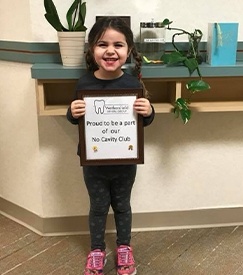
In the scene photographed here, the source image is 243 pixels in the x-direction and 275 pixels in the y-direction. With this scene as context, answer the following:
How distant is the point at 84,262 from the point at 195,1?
4.20 ft

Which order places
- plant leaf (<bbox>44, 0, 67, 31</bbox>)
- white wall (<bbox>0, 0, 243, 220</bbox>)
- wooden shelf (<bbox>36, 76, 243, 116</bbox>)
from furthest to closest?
white wall (<bbox>0, 0, 243, 220</bbox>) → wooden shelf (<bbox>36, 76, 243, 116</bbox>) → plant leaf (<bbox>44, 0, 67, 31</bbox>)

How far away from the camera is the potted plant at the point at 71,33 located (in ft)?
5.45

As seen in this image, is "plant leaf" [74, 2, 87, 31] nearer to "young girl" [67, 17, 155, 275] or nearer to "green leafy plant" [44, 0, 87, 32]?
"green leafy plant" [44, 0, 87, 32]

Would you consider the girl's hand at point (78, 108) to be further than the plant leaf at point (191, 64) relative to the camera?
No

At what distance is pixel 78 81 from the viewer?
1638 mm

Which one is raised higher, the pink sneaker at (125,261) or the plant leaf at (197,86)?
the plant leaf at (197,86)

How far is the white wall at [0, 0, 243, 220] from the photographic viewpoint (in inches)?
73.0

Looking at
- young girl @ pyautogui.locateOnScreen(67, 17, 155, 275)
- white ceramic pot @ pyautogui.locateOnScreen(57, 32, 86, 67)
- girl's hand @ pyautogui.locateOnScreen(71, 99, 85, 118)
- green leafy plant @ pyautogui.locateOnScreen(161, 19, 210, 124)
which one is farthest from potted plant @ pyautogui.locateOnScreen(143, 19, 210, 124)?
girl's hand @ pyautogui.locateOnScreen(71, 99, 85, 118)

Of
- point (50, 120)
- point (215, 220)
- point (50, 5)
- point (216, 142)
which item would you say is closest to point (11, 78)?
point (50, 120)

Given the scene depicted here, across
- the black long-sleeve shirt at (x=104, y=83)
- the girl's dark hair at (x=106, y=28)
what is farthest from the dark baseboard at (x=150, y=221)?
the girl's dark hair at (x=106, y=28)

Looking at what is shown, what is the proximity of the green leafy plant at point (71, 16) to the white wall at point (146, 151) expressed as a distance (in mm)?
101

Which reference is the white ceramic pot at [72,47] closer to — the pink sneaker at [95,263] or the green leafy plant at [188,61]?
the green leafy plant at [188,61]

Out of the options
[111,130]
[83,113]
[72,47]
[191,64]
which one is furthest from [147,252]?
[72,47]

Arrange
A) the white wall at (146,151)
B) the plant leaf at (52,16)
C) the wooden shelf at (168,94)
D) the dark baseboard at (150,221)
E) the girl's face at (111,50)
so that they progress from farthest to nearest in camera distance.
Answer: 1. the dark baseboard at (150,221)
2. the white wall at (146,151)
3. the wooden shelf at (168,94)
4. the plant leaf at (52,16)
5. the girl's face at (111,50)
